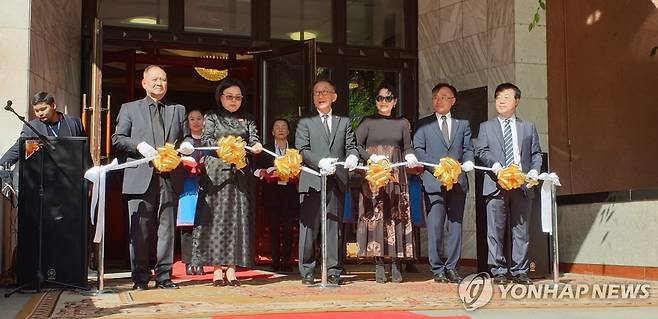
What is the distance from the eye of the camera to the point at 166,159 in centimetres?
687

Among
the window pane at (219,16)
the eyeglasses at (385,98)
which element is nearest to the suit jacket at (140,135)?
the eyeglasses at (385,98)

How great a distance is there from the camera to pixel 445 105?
8.09m

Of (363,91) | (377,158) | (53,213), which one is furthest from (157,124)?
(363,91)

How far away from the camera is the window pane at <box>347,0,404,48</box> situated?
448 inches

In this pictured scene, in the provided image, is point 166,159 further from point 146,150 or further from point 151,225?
point 151,225

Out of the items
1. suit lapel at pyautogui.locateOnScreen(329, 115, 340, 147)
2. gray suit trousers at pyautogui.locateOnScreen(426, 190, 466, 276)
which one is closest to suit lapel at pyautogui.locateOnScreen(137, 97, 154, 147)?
suit lapel at pyautogui.locateOnScreen(329, 115, 340, 147)

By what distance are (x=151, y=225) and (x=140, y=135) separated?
740 mm

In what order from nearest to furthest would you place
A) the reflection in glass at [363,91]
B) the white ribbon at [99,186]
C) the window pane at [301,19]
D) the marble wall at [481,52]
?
1. the white ribbon at [99,186]
2. the marble wall at [481,52]
3. the window pane at [301,19]
4. the reflection in glass at [363,91]

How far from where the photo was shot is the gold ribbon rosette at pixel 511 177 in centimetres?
750

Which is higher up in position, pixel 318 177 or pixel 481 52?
pixel 481 52

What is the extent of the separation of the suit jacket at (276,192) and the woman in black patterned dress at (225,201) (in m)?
1.86

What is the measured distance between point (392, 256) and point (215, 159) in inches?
69.2

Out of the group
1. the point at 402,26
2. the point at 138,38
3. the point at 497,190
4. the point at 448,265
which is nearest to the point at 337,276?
the point at 448,265

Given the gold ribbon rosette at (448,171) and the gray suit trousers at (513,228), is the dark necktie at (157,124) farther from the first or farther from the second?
the gray suit trousers at (513,228)
